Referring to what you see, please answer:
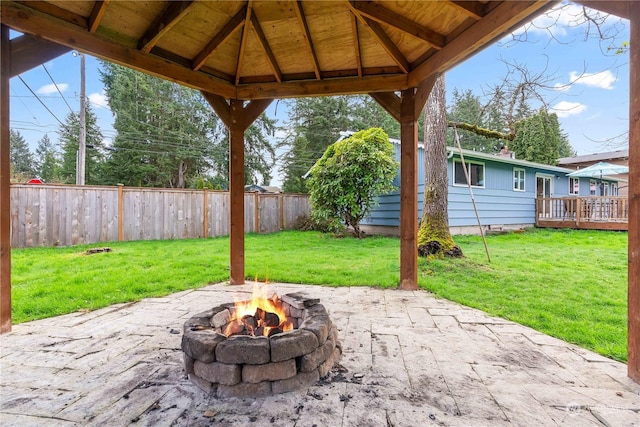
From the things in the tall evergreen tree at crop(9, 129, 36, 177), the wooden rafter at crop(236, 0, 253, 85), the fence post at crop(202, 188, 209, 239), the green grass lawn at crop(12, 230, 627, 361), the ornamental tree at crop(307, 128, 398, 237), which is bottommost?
the green grass lawn at crop(12, 230, 627, 361)

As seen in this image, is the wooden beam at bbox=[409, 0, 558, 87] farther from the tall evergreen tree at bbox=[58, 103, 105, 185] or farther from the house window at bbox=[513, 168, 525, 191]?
the tall evergreen tree at bbox=[58, 103, 105, 185]

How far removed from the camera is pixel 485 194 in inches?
412

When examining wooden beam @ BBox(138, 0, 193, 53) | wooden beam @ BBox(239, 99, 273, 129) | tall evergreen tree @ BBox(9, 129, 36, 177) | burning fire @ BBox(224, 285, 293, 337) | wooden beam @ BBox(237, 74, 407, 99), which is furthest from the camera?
tall evergreen tree @ BBox(9, 129, 36, 177)

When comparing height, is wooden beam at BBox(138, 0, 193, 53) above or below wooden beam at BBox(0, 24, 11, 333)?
above

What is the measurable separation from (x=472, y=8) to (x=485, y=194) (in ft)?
30.6

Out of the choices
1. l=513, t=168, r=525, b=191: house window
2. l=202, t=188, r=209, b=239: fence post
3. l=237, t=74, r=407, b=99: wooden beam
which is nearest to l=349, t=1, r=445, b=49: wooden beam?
l=237, t=74, r=407, b=99: wooden beam

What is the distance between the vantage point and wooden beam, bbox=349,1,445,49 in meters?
2.54

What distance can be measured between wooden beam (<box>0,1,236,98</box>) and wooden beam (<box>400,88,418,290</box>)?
2.52m

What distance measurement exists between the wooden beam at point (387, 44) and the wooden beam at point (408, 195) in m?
0.41

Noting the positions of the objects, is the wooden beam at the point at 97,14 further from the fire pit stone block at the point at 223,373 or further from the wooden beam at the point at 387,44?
the fire pit stone block at the point at 223,373

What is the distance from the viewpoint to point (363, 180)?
856cm

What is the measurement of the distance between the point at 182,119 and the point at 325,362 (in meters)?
17.8

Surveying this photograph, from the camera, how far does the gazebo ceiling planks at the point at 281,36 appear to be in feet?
7.93

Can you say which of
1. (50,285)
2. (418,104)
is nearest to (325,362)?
(418,104)
